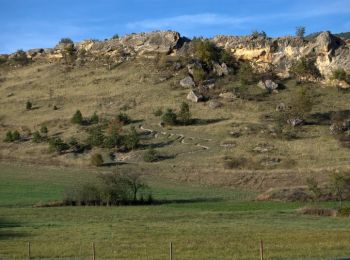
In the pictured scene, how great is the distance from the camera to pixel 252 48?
124500mm

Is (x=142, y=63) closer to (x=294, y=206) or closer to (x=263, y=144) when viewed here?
(x=263, y=144)

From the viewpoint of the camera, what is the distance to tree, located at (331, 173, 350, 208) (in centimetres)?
6106


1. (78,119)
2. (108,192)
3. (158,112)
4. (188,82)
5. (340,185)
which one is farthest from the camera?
(188,82)

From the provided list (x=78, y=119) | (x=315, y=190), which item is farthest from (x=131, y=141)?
(x=315, y=190)

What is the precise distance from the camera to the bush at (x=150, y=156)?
3226 inches

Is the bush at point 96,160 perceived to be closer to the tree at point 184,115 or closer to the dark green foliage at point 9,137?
the tree at point 184,115

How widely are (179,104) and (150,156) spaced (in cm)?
2289

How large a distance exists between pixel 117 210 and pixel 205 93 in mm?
56754

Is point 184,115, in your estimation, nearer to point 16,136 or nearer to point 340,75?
point 16,136

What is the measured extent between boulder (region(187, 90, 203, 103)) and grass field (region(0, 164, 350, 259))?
3669cm

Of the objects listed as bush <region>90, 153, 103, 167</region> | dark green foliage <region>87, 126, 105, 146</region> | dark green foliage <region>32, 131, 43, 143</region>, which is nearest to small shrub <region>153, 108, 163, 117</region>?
dark green foliage <region>87, 126, 105, 146</region>

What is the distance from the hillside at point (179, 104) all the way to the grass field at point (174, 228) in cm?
1105

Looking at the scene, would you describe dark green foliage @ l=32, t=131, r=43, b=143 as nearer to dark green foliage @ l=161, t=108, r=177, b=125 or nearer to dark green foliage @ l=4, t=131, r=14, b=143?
dark green foliage @ l=4, t=131, r=14, b=143

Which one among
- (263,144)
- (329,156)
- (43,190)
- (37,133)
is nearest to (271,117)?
(263,144)
